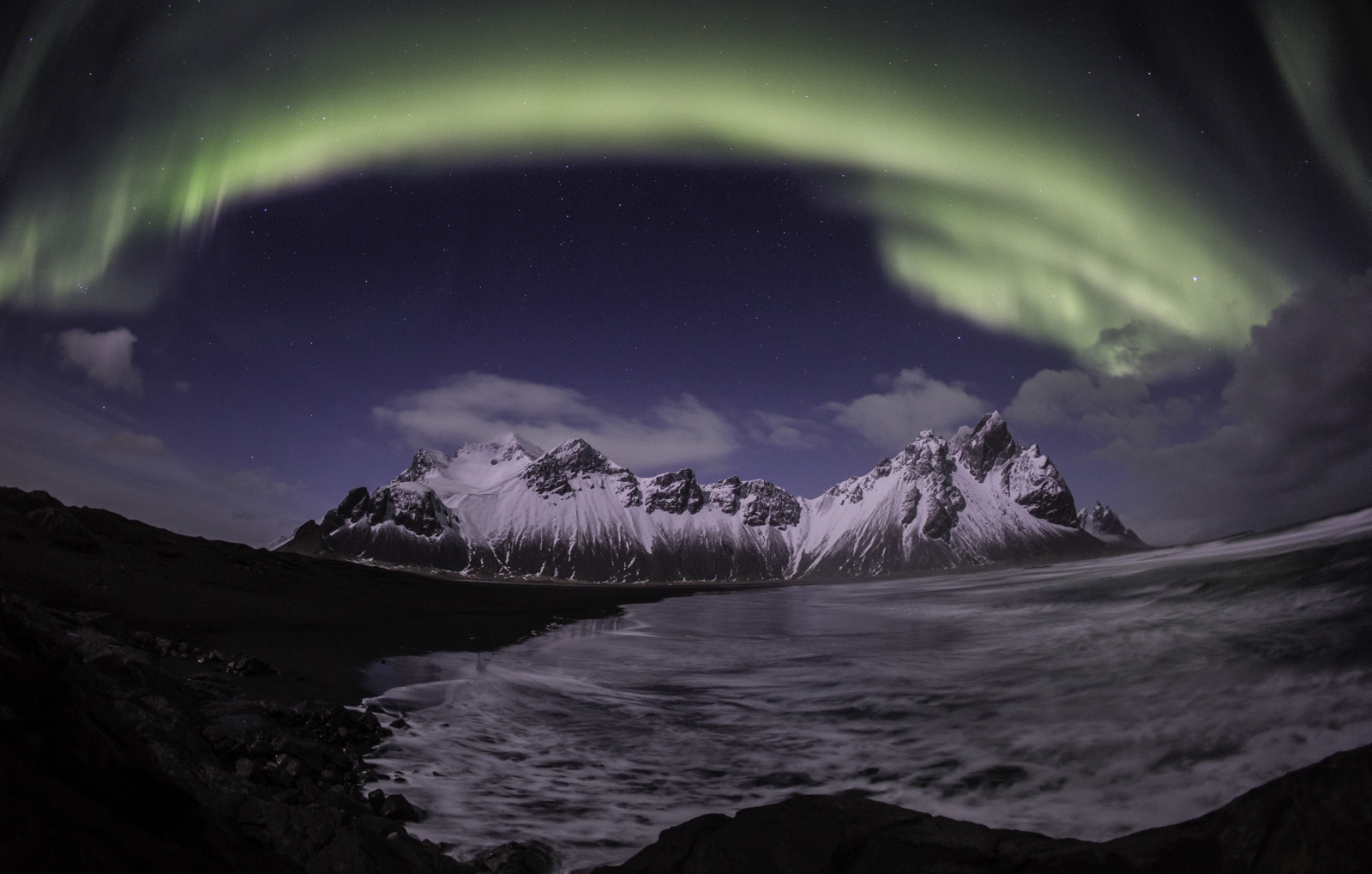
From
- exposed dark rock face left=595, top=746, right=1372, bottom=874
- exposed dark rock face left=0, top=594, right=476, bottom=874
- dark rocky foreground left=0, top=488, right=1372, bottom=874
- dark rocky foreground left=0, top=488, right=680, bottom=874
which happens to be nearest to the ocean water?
dark rocky foreground left=0, top=488, right=680, bottom=874

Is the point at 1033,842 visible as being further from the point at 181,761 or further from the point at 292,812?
the point at 181,761

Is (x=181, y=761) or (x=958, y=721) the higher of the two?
(x=181, y=761)

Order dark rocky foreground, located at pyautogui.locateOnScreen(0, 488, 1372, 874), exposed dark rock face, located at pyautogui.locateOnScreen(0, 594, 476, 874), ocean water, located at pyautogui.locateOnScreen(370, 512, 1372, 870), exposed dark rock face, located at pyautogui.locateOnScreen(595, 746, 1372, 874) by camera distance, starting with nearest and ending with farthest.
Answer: exposed dark rock face, located at pyautogui.locateOnScreen(0, 594, 476, 874) → dark rocky foreground, located at pyautogui.locateOnScreen(0, 488, 1372, 874) → exposed dark rock face, located at pyautogui.locateOnScreen(595, 746, 1372, 874) → ocean water, located at pyautogui.locateOnScreen(370, 512, 1372, 870)

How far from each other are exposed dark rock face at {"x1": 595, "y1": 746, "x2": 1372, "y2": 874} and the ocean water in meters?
2.23

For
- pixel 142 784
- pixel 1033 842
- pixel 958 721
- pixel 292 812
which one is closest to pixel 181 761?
pixel 292 812

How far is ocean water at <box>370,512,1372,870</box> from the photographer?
7.97m

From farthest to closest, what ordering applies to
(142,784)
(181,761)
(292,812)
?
(181,761)
(292,812)
(142,784)

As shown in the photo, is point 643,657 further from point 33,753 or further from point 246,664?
point 33,753

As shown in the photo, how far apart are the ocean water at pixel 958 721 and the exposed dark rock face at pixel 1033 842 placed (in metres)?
2.23

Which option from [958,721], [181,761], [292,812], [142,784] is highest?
[142,784]

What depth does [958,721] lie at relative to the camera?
1230cm

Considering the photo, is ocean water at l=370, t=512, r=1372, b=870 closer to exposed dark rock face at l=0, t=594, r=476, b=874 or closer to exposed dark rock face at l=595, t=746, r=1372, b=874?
exposed dark rock face at l=0, t=594, r=476, b=874

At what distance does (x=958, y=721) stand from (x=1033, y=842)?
8442 millimetres

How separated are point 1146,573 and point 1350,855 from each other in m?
28.6
